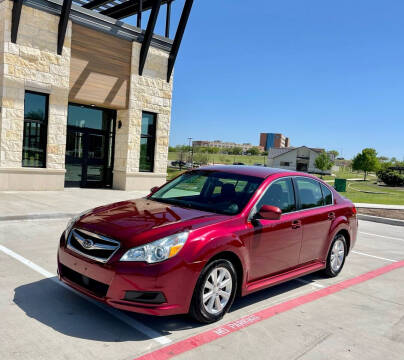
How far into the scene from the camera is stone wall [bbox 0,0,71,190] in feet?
41.0

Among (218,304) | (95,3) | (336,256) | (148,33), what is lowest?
(218,304)

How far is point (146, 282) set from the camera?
3.66 m

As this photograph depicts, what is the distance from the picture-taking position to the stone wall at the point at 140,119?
16125 mm

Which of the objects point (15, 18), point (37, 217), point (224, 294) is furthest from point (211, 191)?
point (15, 18)

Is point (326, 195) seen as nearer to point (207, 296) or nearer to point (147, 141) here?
point (207, 296)

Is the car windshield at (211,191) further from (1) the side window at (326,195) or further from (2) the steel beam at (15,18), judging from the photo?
(2) the steel beam at (15,18)

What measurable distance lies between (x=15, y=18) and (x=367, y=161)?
9190cm

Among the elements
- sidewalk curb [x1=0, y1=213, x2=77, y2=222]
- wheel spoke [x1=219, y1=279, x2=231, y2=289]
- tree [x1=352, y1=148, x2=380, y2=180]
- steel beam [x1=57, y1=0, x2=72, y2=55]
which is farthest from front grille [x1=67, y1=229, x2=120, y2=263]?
tree [x1=352, y1=148, x2=380, y2=180]

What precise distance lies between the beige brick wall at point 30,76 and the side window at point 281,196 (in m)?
10.3

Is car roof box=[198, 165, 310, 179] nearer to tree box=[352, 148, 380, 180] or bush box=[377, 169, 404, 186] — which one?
bush box=[377, 169, 404, 186]

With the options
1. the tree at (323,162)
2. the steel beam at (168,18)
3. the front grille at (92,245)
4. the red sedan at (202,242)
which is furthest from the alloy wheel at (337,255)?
the tree at (323,162)

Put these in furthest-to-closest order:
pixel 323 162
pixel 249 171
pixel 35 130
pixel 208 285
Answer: pixel 323 162, pixel 35 130, pixel 249 171, pixel 208 285

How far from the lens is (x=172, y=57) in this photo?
17.0 m

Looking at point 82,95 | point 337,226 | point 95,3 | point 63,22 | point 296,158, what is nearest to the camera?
point 337,226
